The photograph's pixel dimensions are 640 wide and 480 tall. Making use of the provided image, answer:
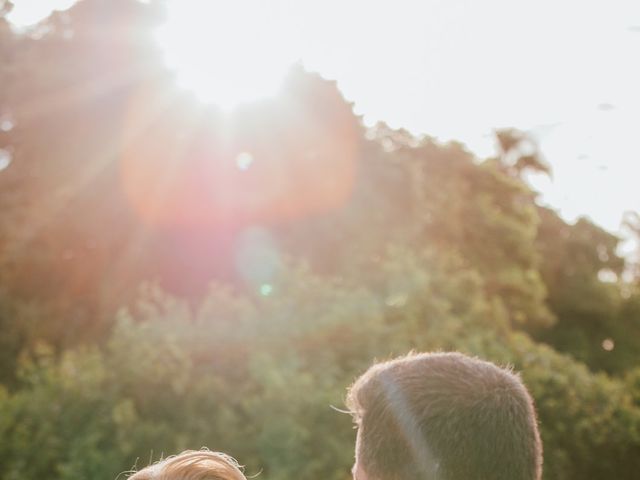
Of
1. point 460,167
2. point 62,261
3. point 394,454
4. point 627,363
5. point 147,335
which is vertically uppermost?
point 394,454

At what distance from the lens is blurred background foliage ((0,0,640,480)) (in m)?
8.10

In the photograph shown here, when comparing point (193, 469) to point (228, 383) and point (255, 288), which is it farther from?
point (255, 288)

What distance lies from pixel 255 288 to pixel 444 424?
943 cm

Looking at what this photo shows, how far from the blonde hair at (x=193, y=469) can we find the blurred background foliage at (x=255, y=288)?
12.0 ft

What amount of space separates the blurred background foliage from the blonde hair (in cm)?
365

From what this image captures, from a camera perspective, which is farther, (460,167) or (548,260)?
(548,260)

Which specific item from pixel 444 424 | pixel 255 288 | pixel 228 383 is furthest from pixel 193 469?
pixel 255 288

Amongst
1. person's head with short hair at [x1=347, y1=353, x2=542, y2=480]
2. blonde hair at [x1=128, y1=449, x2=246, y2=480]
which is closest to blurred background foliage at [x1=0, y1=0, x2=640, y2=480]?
person's head with short hair at [x1=347, y1=353, x2=542, y2=480]

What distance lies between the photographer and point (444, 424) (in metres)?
1.75

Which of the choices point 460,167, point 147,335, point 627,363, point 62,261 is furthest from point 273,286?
point 627,363

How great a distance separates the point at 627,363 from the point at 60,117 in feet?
61.3

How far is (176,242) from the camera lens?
670 inches

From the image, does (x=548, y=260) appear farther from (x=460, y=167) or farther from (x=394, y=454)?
(x=394, y=454)

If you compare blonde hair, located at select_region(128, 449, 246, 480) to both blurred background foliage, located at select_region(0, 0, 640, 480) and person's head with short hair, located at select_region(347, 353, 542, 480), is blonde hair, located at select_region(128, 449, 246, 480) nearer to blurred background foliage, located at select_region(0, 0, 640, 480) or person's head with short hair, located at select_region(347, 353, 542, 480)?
person's head with short hair, located at select_region(347, 353, 542, 480)
